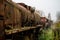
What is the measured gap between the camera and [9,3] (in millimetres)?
4055

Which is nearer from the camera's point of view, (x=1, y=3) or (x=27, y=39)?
(x=1, y=3)

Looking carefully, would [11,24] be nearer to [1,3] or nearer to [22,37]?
[1,3]

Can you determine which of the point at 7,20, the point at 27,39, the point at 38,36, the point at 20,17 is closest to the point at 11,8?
the point at 7,20

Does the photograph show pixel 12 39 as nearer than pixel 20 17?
Yes

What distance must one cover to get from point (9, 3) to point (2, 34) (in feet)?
3.25

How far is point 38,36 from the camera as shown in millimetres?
7074

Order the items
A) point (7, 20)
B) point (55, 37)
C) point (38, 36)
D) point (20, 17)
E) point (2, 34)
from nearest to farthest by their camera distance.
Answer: point (2, 34) → point (7, 20) → point (20, 17) → point (55, 37) → point (38, 36)

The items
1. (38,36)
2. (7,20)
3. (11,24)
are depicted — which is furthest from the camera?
(38,36)

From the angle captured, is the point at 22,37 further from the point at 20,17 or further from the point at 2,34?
the point at 2,34

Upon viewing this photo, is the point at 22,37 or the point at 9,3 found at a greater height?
the point at 9,3

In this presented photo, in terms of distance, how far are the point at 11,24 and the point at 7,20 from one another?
296 millimetres

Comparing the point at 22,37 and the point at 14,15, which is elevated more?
the point at 14,15

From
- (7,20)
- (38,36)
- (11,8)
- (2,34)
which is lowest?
(38,36)

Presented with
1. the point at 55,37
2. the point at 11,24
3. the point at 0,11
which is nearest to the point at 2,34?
the point at 0,11
